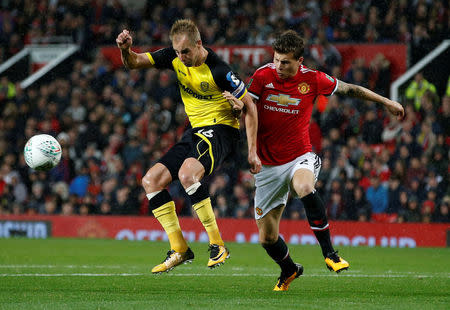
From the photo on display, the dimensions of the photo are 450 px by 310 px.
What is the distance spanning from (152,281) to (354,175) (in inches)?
324

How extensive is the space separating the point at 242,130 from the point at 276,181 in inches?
388

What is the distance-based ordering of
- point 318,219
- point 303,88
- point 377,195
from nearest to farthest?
point 318,219 → point 303,88 → point 377,195

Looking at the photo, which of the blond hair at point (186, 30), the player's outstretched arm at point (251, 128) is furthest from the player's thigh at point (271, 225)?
the blond hair at point (186, 30)

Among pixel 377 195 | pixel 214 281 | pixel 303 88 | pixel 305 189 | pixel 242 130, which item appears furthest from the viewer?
pixel 242 130

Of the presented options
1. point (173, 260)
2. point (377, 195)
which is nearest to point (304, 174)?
point (173, 260)

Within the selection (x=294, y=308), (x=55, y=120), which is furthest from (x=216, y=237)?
(x=55, y=120)

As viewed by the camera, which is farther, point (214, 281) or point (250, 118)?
point (214, 281)

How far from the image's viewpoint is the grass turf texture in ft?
24.2

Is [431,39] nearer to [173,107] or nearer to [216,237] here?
[173,107]

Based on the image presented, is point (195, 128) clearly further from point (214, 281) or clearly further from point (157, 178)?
point (214, 281)

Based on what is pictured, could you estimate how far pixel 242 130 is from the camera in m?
18.3

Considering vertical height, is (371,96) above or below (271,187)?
above

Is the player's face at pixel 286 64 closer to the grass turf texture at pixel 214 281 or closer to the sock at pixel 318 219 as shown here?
the sock at pixel 318 219

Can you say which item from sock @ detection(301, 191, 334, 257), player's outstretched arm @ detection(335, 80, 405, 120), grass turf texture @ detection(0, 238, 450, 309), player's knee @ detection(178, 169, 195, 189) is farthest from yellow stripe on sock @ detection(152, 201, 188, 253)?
Answer: player's outstretched arm @ detection(335, 80, 405, 120)
